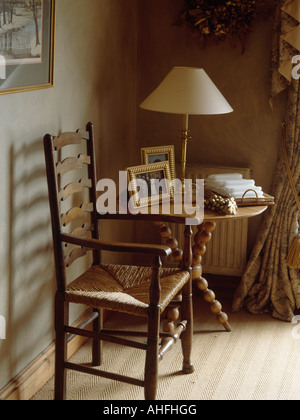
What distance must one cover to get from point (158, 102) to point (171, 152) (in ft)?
1.15

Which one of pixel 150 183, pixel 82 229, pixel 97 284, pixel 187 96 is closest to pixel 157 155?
pixel 150 183

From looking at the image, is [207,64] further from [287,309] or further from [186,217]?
[287,309]

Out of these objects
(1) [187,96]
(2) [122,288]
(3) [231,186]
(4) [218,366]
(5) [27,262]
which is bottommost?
(4) [218,366]

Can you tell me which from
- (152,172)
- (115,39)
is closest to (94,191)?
(152,172)

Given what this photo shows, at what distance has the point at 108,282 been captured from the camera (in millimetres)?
2646

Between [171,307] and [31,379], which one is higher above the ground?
[171,307]

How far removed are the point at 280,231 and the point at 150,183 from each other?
96 centimetres

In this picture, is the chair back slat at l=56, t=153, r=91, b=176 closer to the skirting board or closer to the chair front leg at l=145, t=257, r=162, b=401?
the chair front leg at l=145, t=257, r=162, b=401

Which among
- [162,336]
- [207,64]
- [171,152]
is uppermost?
[207,64]

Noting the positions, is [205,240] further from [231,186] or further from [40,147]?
[40,147]

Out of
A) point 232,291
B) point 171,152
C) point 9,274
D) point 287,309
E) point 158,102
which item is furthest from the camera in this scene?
point 232,291

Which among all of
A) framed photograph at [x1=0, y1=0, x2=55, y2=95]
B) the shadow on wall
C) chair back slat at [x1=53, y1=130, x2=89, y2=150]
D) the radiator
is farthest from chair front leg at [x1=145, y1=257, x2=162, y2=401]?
the radiator

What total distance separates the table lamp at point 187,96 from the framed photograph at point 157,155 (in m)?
0.24

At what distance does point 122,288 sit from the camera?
2.62 metres
